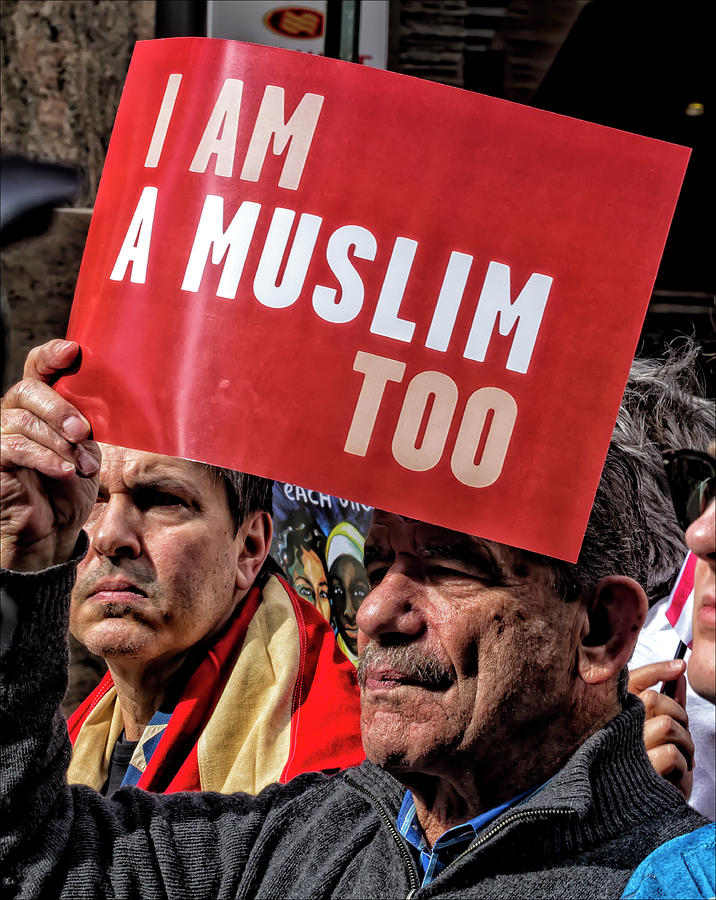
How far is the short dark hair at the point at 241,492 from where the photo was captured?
6.60ft

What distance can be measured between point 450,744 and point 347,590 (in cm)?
71

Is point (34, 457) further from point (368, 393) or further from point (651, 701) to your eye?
point (651, 701)

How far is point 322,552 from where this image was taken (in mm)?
2188

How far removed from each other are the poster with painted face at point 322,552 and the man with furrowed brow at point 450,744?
502 mm

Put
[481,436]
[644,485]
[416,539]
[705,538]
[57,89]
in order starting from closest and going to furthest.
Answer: [705,538], [481,436], [416,539], [644,485], [57,89]

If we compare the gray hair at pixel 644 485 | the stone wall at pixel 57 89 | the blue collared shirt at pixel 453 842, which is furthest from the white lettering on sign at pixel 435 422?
the stone wall at pixel 57 89

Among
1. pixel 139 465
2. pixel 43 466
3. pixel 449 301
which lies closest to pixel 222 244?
pixel 449 301

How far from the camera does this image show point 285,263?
1.42m

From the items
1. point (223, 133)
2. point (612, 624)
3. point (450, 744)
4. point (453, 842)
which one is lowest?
point (453, 842)

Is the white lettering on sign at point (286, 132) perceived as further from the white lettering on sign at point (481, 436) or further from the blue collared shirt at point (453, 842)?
the blue collared shirt at point (453, 842)

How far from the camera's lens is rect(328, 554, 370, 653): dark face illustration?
216 cm

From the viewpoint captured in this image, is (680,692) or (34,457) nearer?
(34,457)

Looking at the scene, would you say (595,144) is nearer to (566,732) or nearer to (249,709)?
(566,732)

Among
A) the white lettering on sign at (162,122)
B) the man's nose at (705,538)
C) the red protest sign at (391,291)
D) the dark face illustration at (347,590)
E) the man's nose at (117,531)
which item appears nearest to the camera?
the man's nose at (705,538)
